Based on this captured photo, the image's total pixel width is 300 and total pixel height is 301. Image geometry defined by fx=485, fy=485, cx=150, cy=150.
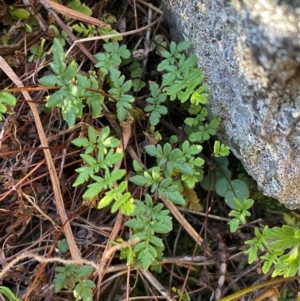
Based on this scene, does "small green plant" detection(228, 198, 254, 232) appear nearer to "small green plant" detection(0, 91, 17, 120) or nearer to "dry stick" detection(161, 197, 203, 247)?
"dry stick" detection(161, 197, 203, 247)

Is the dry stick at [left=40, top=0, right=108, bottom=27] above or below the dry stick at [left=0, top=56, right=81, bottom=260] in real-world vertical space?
above

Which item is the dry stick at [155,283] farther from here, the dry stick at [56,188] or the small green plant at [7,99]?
the small green plant at [7,99]

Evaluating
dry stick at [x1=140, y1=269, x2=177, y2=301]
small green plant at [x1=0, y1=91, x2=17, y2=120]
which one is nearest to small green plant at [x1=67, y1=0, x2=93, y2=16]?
small green plant at [x1=0, y1=91, x2=17, y2=120]

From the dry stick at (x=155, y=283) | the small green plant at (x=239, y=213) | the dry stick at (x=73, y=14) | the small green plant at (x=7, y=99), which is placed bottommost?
the dry stick at (x=155, y=283)

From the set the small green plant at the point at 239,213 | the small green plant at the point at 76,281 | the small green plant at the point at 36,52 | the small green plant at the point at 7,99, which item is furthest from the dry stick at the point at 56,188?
the small green plant at the point at 239,213

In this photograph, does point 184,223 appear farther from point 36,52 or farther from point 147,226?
point 36,52

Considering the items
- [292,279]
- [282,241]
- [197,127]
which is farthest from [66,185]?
[292,279]

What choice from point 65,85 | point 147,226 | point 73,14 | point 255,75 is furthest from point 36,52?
point 255,75

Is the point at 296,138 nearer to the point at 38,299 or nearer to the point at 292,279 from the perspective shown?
the point at 292,279
